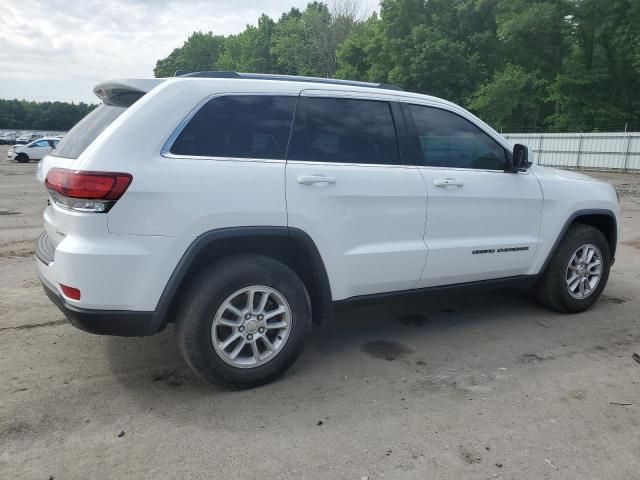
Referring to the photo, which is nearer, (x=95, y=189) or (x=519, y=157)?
(x=95, y=189)

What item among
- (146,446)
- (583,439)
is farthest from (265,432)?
(583,439)

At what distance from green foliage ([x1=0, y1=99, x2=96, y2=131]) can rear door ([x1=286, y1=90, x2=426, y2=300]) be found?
11350 centimetres

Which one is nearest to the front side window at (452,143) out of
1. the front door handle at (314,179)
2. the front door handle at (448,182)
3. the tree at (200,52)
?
the front door handle at (448,182)

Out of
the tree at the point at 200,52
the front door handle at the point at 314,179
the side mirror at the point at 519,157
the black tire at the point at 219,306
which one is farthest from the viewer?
the tree at the point at 200,52

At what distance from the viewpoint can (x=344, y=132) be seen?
365 centimetres

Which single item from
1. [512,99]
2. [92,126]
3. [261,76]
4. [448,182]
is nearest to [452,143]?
[448,182]

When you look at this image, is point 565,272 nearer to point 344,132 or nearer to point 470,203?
point 470,203

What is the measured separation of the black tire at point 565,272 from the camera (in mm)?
4734

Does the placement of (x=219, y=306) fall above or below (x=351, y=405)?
above

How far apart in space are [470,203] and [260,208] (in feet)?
5.70

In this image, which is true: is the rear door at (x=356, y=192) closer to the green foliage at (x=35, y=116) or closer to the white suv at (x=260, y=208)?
the white suv at (x=260, y=208)

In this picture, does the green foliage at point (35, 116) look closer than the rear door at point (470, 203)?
No

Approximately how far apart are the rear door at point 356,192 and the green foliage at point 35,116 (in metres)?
114

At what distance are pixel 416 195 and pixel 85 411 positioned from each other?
2505mm
